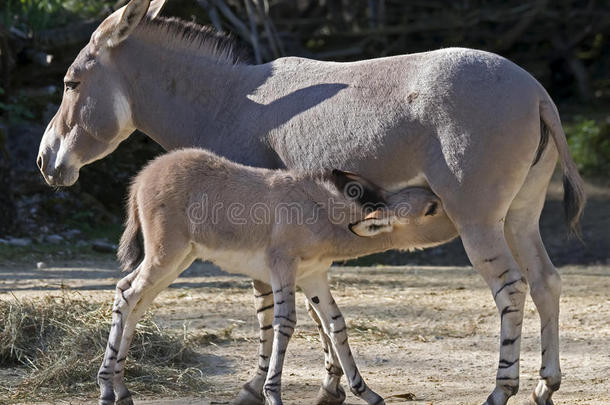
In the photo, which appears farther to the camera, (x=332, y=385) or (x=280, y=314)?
(x=332, y=385)

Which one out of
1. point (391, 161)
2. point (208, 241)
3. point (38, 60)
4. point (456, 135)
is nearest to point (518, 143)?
point (456, 135)

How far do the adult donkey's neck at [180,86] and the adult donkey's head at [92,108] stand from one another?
92 millimetres

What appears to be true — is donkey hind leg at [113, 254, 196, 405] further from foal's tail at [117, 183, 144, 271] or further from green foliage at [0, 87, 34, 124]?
green foliage at [0, 87, 34, 124]

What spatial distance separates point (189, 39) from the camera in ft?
21.9

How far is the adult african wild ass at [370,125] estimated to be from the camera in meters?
5.57

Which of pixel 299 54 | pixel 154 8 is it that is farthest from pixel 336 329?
pixel 299 54

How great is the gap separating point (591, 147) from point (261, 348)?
35.2 feet

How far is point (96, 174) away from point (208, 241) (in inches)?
307

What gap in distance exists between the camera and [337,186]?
5738 mm

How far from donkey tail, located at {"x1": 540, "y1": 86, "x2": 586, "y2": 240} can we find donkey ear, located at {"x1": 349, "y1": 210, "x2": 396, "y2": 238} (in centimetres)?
118

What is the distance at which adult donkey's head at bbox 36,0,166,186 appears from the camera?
6.57m

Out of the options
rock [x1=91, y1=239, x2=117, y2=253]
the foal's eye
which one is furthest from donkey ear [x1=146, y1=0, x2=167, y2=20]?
rock [x1=91, y1=239, x2=117, y2=253]

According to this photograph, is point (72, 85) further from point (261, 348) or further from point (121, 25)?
point (261, 348)

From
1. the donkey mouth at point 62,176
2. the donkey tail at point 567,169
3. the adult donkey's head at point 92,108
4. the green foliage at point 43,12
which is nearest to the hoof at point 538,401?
the donkey tail at point 567,169
